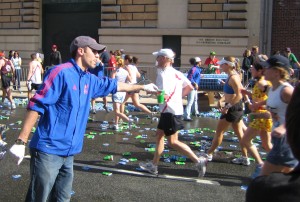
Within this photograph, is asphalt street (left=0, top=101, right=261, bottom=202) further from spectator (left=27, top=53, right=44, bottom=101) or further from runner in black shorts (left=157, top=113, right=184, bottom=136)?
spectator (left=27, top=53, right=44, bottom=101)

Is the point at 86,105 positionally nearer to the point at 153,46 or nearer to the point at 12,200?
the point at 12,200

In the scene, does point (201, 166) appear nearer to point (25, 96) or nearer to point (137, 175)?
point (137, 175)

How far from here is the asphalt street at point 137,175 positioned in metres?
5.41

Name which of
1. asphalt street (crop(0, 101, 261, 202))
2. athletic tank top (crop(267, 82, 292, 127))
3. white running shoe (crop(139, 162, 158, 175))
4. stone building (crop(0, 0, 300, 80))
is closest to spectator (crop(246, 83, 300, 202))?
athletic tank top (crop(267, 82, 292, 127))

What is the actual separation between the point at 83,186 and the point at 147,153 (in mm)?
2129

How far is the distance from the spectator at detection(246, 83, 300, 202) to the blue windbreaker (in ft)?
7.03

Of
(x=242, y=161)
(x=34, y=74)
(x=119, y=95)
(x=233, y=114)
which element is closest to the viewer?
(x=233, y=114)

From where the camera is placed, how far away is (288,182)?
1665 mm

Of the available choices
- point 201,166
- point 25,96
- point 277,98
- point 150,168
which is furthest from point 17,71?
point 277,98

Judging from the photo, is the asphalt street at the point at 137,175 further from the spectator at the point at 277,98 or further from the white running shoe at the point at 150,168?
the spectator at the point at 277,98

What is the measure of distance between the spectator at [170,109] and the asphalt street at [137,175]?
0.34 metres

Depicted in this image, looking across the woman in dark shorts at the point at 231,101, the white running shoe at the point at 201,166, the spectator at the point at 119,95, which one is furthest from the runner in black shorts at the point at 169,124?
the spectator at the point at 119,95

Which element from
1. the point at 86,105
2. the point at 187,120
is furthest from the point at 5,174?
the point at 187,120

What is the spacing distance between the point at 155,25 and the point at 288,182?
19.3 metres
